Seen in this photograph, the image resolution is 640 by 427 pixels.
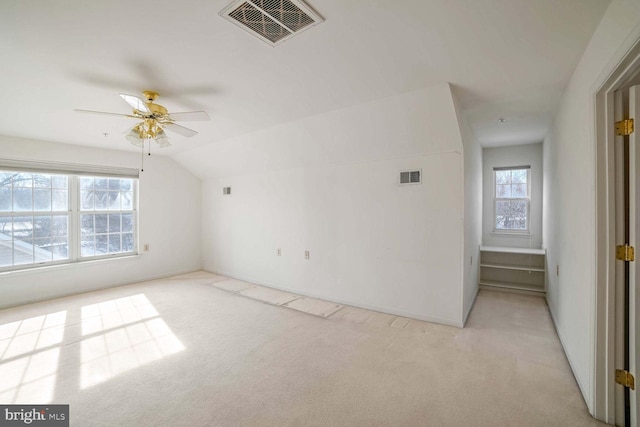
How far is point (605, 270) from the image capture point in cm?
176

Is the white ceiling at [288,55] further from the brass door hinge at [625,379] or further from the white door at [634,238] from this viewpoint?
the brass door hinge at [625,379]

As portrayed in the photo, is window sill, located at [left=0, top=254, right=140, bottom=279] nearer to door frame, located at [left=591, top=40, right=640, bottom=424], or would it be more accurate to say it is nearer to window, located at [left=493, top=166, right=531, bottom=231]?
door frame, located at [left=591, top=40, right=640, bottom=424]

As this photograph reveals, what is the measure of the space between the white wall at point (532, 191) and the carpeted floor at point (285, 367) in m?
1.72

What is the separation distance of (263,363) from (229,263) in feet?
11.7

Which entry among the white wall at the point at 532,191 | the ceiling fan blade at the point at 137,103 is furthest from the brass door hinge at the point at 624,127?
the white wall at the point at 532,191

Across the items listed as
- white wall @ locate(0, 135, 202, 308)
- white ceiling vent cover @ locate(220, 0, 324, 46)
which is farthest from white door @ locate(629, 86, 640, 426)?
white wall @ locate(0, 135, 202, 308)

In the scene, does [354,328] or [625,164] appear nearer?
[625,164]

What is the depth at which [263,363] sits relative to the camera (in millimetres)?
2479

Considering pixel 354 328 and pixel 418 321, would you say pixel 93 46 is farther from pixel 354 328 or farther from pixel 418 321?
pixel 418 321

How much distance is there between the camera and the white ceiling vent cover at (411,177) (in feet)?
11.2

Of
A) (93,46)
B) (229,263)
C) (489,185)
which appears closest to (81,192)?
(229,263)

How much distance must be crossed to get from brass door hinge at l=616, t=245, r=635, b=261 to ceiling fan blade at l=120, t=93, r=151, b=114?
3.59 m

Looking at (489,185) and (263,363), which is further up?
(489,185)

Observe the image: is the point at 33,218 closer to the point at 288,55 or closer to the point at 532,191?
the point at 288,55
